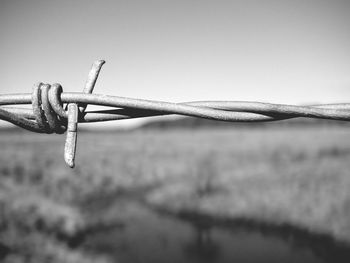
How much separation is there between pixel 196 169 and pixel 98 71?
23222 millimetres

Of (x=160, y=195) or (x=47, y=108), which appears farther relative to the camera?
(x=160, y=195)

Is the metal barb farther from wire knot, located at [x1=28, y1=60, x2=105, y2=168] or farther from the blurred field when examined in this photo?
the blurred field

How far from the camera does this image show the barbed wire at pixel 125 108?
78 centimetres

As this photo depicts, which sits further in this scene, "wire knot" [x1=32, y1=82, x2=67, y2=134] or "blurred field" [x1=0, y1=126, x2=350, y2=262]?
"blurred field" [x1=0, y1=126, x2=350, y2=262]

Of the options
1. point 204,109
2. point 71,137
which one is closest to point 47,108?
point 71,137

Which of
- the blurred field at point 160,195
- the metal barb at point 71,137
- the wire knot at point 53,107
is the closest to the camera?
the metal barb at point 71,137

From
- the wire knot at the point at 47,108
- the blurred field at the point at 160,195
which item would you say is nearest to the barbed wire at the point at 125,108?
the wire knot at the point at 47,108

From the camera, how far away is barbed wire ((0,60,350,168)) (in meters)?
0.78

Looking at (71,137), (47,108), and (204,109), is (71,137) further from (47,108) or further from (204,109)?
(204,109)

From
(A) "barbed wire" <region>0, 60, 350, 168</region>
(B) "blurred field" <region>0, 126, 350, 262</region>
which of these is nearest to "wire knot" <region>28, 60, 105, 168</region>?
(A) "barbed wire" <region>0, 60, 350, 168</region>

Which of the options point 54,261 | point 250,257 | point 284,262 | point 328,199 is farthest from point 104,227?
point 328,199

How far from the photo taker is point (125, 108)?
2.64ft

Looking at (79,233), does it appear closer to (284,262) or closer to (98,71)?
(284,262)

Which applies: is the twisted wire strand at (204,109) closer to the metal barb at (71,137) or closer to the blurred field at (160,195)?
the metal barb at (71,137)
